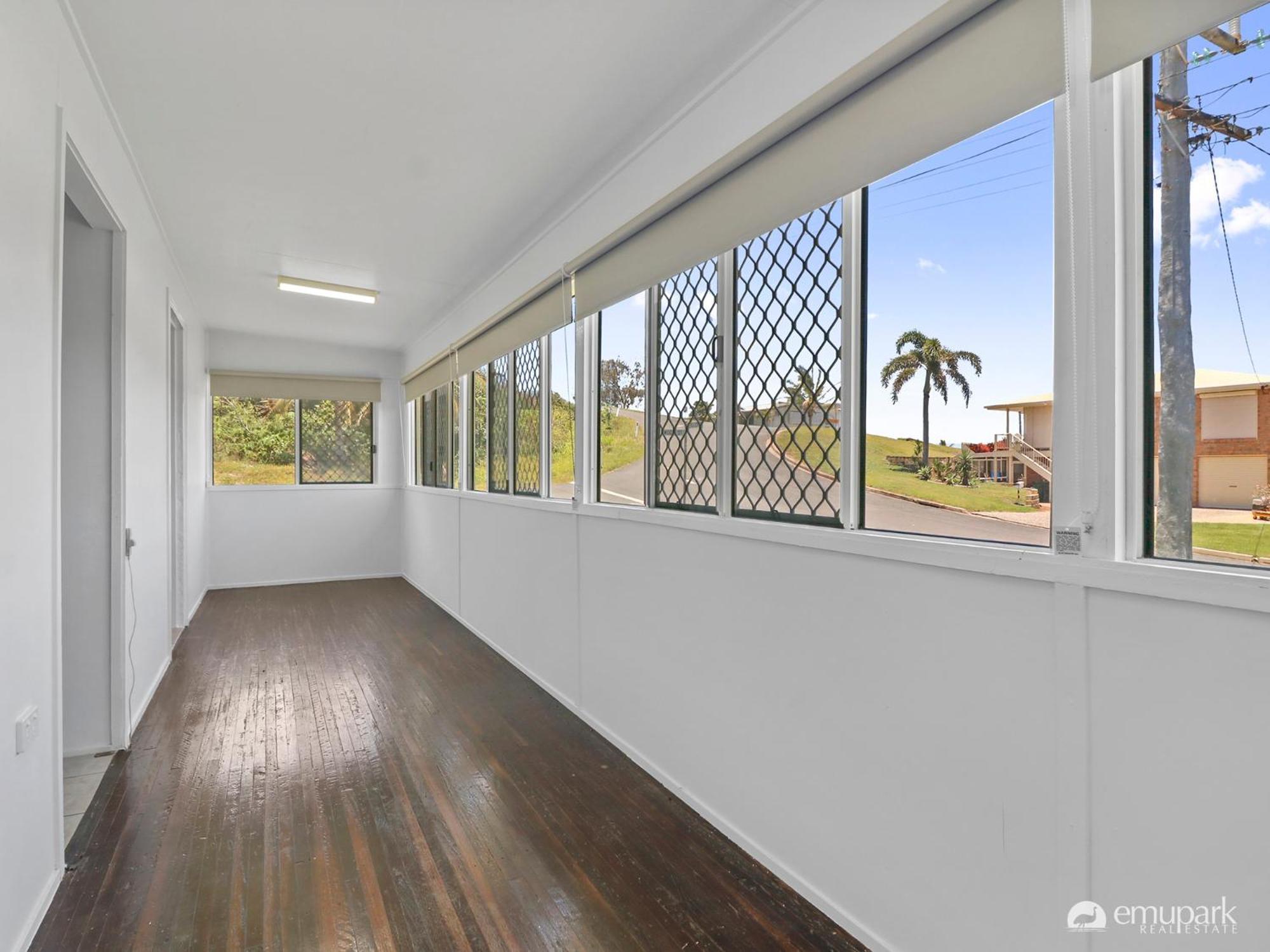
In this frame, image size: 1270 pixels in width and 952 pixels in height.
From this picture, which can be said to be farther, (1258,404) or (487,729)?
(487,729)

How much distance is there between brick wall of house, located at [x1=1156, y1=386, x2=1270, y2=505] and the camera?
1.11 m

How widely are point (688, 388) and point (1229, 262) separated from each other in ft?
5.55

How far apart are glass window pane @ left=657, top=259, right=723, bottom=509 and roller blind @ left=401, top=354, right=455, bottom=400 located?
123 inches

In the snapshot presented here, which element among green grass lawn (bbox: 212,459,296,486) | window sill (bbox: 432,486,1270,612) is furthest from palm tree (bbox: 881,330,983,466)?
green grass lawn (bbox: 212,459,296,486)

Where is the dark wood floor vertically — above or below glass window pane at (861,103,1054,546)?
below

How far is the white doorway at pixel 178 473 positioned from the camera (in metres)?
4.62

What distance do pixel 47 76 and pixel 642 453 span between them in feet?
7.50

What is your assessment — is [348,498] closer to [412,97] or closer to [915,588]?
[412,97]

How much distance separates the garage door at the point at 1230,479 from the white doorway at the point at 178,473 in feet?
17.7

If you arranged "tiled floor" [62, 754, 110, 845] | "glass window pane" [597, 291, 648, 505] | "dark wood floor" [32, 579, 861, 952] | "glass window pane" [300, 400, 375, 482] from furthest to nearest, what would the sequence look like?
"glass window pane" [300, 400, 375, 482] → "glass window pane" [597, 291, 648, 505] → "tiled floor" [62, 754, 110, 845] → "dark wood floor" [32, 579, 861, 952]

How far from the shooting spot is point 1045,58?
128 centimetres

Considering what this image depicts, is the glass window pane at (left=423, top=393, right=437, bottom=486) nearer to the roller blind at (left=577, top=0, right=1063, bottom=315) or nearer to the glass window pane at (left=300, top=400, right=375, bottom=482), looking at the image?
the glass window pane at (left=300, top=400, right=375, bottom=482)

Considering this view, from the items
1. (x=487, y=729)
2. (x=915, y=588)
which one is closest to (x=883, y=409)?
(x=915, y=588)

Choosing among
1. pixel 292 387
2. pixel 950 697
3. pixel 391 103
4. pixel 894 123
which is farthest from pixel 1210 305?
pixel 292 387
